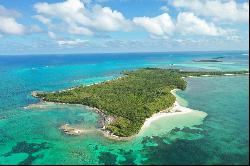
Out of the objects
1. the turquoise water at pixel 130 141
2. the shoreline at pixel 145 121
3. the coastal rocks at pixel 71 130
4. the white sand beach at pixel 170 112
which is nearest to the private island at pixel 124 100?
the shoreline at pixel 145 121

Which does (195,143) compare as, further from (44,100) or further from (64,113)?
(44,100)

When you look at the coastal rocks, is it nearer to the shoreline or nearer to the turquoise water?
the turquoise water

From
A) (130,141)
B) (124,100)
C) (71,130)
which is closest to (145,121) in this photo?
(130,141)

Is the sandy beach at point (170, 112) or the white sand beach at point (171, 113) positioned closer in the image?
the sandy beach at point (170, 112)

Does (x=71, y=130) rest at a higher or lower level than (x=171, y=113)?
lower

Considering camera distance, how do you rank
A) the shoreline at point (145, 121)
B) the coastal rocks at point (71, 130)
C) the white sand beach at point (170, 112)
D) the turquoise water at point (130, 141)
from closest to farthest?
1. the turquoise water at point (130, 141)
2. the shoreline at point (145, 121)
3. the coastal rocks at point (71, 130)
4. the white sand beach at point (170, 112)

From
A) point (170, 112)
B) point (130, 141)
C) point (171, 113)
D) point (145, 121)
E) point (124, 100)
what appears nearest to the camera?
point (130, 141)

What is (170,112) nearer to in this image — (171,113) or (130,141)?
(171,113)

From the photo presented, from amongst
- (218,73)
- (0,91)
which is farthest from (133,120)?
(218,73)

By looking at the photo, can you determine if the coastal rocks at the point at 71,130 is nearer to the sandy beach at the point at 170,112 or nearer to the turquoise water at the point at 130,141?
the turquoise water at the point at 130,141
